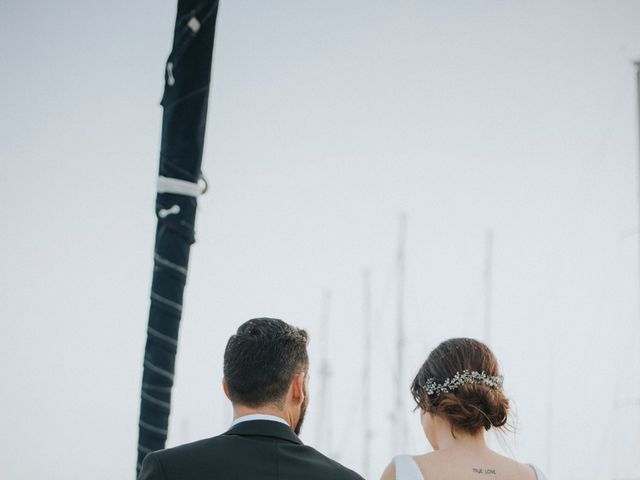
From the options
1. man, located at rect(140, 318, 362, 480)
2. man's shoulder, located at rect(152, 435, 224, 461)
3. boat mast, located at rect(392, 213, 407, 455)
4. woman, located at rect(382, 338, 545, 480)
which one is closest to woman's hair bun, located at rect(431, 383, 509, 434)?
woman, located at rect(382, 338, 545, 480)

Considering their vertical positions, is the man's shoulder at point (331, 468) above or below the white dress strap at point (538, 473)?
above

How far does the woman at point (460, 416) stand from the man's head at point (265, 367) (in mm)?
1120

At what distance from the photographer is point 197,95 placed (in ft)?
11.9

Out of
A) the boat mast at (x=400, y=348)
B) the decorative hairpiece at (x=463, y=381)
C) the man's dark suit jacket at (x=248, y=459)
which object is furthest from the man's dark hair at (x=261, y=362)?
the boat mast at (x=400, y=348)

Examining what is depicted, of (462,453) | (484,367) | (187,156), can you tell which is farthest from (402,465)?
(187,156)

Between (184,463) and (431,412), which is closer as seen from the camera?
(184,463)

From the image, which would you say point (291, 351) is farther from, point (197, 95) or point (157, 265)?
point (197, 95)

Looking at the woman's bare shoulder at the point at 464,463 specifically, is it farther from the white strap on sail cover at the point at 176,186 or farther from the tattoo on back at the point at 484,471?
the white strap on sail cover at the point at 176,186

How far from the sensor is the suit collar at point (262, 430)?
333cm

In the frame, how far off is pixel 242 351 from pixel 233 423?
307mm

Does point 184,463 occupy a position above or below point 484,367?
below

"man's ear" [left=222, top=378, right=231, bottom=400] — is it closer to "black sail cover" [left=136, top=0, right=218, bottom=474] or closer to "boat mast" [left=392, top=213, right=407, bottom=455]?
"black sail cover" [left=136, top=0, right=218, bottom=474]

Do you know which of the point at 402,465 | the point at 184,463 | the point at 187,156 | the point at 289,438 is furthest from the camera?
the point at 402,465

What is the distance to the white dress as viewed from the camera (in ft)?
13.8
